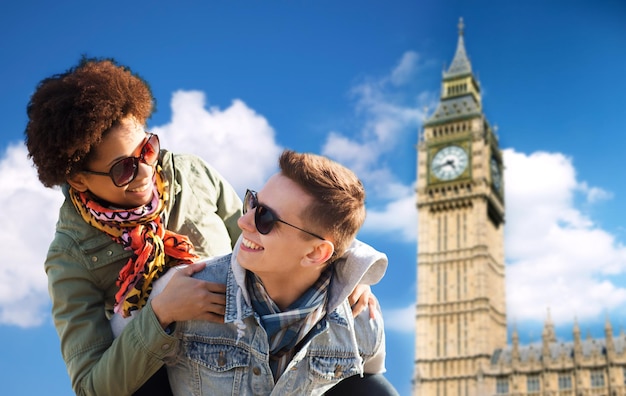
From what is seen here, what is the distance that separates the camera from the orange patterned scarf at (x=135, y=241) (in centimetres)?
237

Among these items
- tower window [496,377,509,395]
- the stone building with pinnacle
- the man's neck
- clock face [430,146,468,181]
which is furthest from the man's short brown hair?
clock face [430,146,468,181]

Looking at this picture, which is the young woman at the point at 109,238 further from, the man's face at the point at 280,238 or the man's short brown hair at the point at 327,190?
the man's short brown hair at the point at 327,190

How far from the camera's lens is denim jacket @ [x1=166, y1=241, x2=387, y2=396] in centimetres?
225

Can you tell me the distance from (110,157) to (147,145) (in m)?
0.13

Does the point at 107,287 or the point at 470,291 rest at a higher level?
the point at 470,291

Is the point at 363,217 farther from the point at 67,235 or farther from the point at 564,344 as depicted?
the point at 564,344

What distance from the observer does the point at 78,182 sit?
2.45 m

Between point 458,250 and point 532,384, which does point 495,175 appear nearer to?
point 458,250

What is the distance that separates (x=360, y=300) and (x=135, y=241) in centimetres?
74

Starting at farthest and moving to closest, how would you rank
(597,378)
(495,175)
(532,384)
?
(495,175) < (532,384) < (597,378)

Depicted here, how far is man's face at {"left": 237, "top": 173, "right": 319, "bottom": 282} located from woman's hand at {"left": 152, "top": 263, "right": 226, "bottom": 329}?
0.42 feet

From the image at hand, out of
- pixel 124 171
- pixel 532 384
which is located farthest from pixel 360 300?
pixel 532 384

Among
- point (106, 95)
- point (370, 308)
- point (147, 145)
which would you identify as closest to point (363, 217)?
point (370, 308)

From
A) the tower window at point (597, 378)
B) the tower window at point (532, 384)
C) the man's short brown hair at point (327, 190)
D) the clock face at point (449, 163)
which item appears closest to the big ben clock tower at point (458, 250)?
the clock face at point (449, 163)
